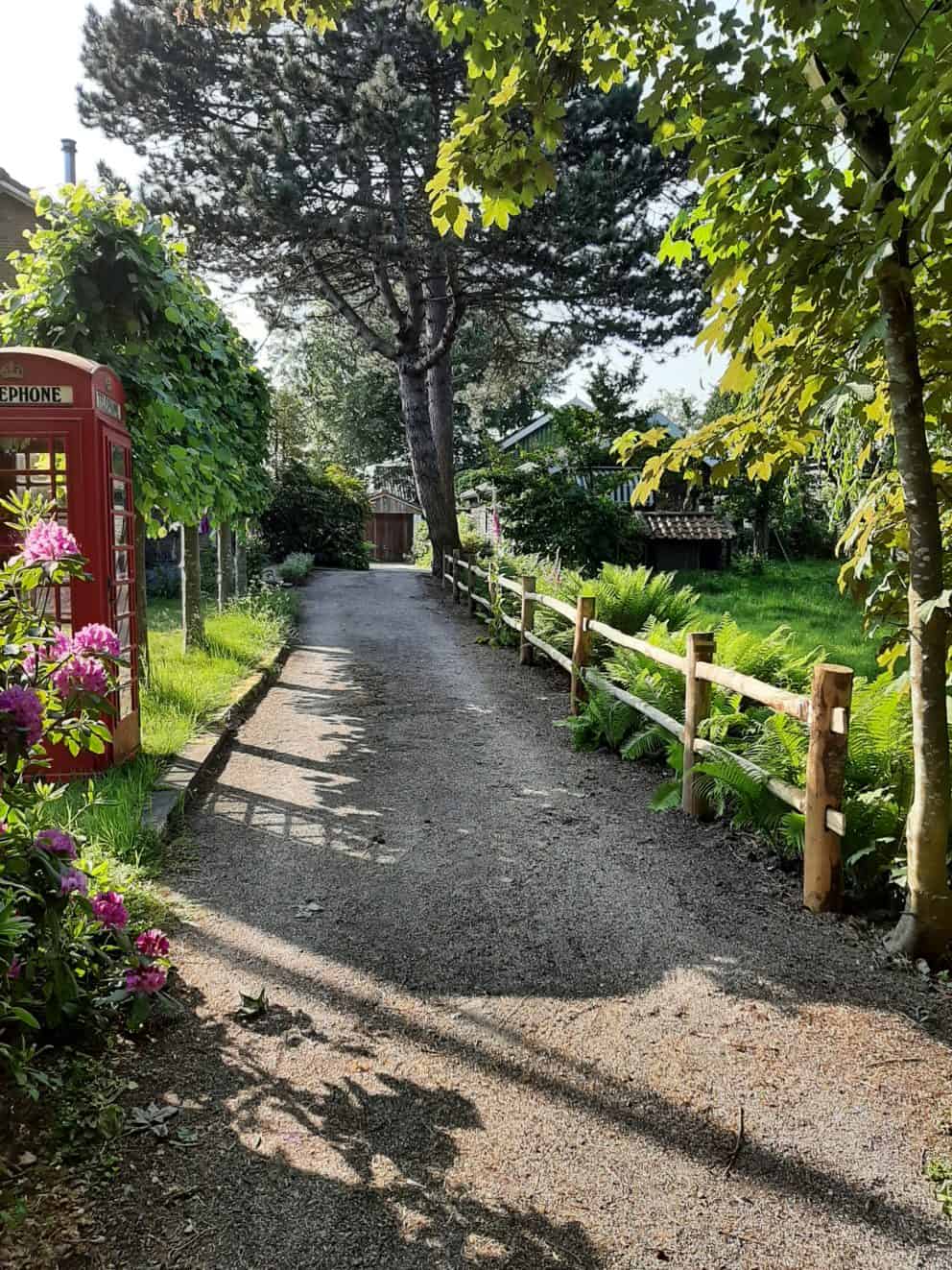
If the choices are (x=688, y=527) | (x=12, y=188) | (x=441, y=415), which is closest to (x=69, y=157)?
(x=12, y=188)

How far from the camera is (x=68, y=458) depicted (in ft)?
18.2

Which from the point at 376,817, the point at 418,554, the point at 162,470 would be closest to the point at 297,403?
the point at 418,554

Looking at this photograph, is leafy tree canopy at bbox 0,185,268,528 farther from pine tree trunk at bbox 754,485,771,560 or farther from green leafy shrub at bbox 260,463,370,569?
green leafy shrub at bbox 260,463,370,569

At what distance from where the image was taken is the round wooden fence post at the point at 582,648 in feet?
28.9

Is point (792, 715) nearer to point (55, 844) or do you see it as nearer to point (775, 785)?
point (775, 785)

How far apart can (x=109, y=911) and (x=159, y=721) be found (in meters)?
4.47

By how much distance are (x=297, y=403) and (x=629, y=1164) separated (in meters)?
34.6

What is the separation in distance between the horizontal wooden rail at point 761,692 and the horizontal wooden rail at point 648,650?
290mm

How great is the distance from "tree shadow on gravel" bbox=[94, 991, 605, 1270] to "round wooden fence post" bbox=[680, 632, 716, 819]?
324 cm

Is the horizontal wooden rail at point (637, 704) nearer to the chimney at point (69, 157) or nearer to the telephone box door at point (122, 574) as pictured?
the telephone box door at point (122, 574)

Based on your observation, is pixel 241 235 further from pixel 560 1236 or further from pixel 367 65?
pixel 560 1236

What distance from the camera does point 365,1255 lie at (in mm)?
2279

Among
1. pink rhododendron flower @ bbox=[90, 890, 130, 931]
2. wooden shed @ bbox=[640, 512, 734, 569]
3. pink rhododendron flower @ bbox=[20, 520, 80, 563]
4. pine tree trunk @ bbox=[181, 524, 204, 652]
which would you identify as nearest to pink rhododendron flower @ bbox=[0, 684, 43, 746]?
pink rhododendron flower @ bbox=[20, 520, 80, 563]

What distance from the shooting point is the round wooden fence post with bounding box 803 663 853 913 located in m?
4.25
